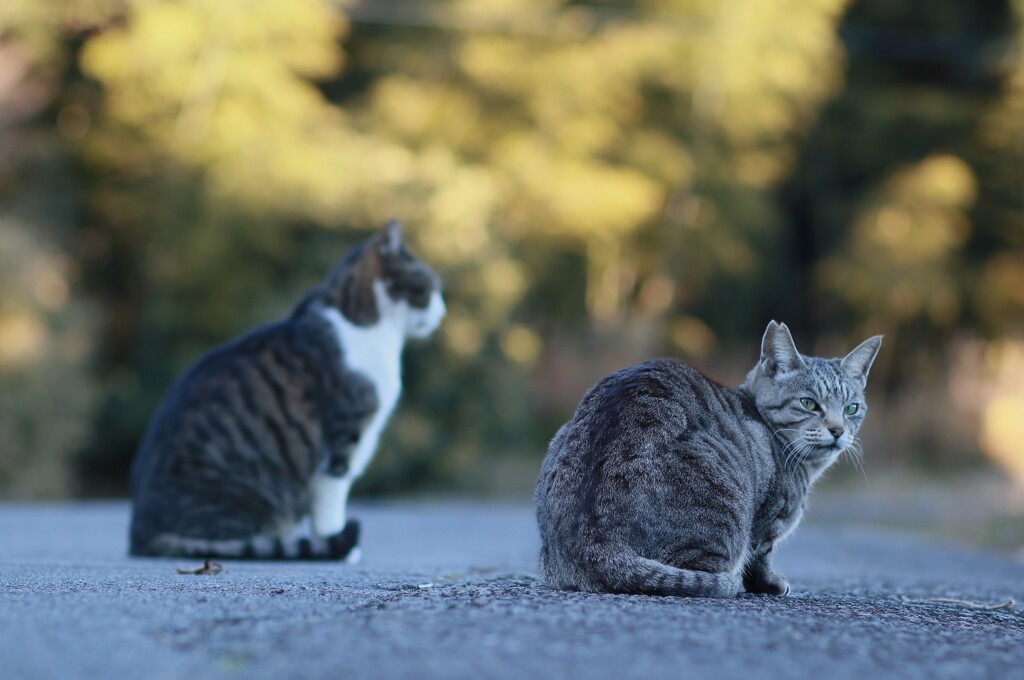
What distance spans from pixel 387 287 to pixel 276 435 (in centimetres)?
114

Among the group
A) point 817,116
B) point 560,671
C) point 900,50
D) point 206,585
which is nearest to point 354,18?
point 817,116

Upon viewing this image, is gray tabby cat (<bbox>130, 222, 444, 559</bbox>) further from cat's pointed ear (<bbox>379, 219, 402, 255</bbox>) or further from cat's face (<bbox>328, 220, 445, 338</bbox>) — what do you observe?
cat's pointed ear (<bbox>379, 219, 402, 255</bbox>)

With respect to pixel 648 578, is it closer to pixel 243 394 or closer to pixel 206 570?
pixel 206 570

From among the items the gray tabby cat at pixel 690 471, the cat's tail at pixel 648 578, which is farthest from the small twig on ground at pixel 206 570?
the cat's tail at pixel 648 578

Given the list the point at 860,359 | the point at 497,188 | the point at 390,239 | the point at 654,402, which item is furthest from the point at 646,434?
the point at 497,188

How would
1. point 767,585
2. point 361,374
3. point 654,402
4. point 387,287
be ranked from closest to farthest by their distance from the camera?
1. point 654,402
2. point 767,585
3. point 361,374
4. point 387,287

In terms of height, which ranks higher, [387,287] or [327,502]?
[387,287]

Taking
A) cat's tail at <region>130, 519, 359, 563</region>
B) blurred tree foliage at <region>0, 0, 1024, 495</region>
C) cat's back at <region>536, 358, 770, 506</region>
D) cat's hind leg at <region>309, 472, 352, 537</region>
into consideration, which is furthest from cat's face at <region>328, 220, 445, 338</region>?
blurred tree foliage at <region>0, 0, 1024, 495</region>

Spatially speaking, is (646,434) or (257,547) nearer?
(646,434)

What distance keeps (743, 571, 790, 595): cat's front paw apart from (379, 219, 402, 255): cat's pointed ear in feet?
10.3

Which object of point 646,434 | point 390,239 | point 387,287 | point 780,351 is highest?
point 390,239

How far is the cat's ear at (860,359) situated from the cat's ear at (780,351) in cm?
27

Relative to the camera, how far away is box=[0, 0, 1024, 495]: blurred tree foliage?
1512 cm

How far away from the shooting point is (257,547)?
5609mm
